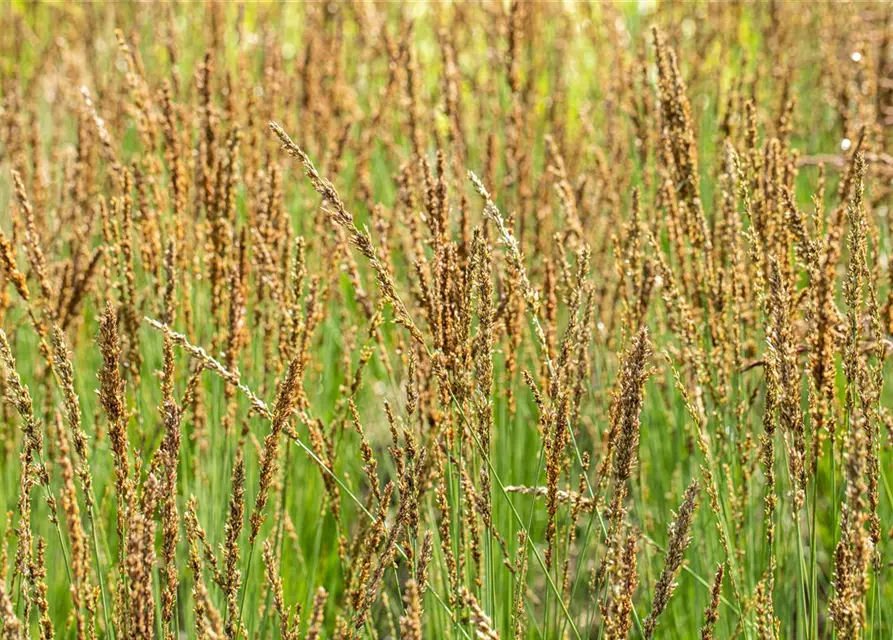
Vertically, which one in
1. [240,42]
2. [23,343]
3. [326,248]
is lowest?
[23,343]

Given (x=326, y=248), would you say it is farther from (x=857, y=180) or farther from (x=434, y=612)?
(x=857, y=180)

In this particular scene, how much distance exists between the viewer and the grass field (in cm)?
130

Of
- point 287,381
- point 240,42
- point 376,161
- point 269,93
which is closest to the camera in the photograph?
point 287,381

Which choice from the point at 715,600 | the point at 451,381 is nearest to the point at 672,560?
the point at 715,600

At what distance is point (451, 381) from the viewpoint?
1.49 metres

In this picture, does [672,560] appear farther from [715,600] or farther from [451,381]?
[451,381]

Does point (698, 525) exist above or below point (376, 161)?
below

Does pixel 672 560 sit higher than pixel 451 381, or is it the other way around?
pixel 451 381

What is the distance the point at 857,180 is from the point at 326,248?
63.0 inches

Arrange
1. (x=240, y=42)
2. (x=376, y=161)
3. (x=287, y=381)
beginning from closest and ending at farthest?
(x=287, y=381) < (x=240, y=42) < (x=376, y=161)

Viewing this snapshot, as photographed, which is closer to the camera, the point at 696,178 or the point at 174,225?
the point at 696,178

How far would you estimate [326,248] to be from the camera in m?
2.65

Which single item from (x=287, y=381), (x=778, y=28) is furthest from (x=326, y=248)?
(x=778, y=28)

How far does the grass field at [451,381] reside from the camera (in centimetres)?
130
